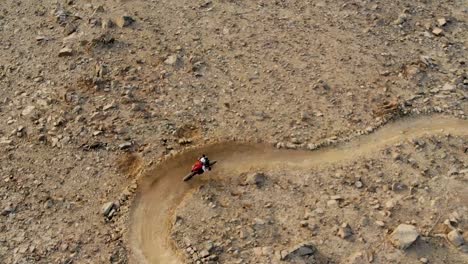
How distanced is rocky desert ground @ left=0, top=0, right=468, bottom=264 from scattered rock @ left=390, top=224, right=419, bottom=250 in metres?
0.09

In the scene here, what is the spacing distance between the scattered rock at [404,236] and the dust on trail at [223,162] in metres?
4.91

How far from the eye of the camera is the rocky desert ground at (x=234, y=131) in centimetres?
2464

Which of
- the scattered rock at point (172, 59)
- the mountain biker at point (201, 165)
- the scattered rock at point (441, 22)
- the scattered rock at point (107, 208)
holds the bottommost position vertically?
the scattered rock at point (107, 208)

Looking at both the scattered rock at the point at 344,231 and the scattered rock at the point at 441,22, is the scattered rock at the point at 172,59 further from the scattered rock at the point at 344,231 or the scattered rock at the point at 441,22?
the scattered rock at the point at 441,22

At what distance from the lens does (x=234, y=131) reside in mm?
28656

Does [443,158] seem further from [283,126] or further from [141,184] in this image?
[141,184]

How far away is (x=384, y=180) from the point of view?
26.4 m

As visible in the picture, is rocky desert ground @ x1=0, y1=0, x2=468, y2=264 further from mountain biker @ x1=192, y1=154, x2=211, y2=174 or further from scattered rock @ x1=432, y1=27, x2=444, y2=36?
mountain biker @ x1=192, y1=154, x2=211, y2=174

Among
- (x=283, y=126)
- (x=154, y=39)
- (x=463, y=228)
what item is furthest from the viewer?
(x=154, y=39)

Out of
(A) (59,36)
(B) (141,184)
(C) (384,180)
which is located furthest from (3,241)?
(C) (384,180)

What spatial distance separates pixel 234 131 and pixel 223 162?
2.05 metres

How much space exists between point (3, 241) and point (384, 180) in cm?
1888

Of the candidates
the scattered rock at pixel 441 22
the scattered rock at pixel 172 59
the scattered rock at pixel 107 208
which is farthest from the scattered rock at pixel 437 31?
the scattered rock at pixel 107 208

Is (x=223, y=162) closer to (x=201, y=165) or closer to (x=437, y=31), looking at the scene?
(x=201, y=165)
